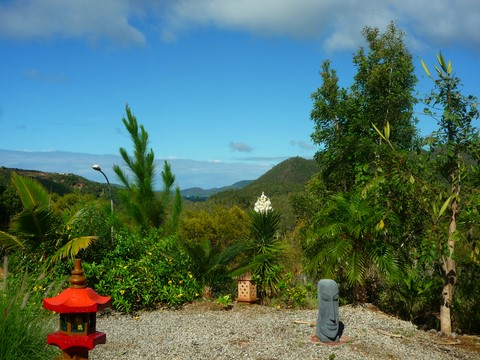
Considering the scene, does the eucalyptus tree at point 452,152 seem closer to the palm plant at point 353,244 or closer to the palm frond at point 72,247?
the palm plant at point 353,244

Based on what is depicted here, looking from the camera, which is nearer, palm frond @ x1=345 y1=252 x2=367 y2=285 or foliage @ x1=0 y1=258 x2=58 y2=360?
foliage @ x1=0 y1=258 x2=58 y2=360

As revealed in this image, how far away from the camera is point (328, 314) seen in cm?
711

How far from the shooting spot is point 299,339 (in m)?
7.22

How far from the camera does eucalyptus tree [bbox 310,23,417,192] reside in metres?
14.4

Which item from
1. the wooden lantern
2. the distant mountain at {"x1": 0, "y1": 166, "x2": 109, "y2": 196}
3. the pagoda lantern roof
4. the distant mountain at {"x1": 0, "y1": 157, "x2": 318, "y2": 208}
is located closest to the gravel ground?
the wooden lantern

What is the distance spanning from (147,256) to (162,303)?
95 cm

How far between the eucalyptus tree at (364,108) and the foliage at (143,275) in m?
6.14

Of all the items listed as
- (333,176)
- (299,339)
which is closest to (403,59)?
(333,176)

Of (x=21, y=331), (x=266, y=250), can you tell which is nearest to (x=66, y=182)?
(x=266, y=250)

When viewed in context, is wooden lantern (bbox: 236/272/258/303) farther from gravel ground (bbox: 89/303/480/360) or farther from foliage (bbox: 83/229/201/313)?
foliage (bbox: 83/229/201/313)

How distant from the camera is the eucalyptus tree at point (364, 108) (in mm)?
14414

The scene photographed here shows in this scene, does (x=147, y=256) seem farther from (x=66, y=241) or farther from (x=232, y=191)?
(x=232, y=191)

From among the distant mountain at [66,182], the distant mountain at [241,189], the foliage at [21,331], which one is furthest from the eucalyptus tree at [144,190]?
the distant mountain at [66,182]

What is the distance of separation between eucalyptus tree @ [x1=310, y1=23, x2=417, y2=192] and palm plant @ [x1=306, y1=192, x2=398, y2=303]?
4.16 metres
